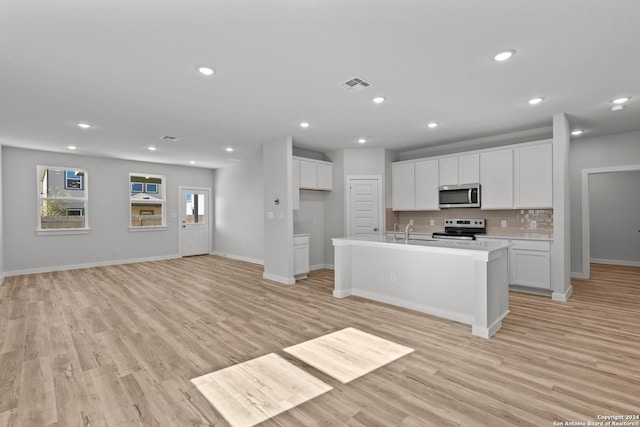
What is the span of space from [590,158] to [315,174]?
5243mm

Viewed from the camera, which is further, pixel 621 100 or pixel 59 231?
pixel 59 231

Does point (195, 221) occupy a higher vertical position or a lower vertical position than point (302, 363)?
higher

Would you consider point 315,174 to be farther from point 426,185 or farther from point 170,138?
point 170,138

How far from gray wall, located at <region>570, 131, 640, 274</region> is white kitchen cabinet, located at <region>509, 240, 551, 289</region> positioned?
1.79 m

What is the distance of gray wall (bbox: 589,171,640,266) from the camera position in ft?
22.9

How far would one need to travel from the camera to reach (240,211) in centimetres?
852

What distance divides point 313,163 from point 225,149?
1.97 metres

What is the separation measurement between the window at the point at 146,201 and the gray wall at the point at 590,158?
9652mm

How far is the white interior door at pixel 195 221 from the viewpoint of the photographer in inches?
353

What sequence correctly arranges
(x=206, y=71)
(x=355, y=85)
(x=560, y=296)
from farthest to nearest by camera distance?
1. (x=560, y=296)
2. (x=355, y=85)
3. (x=206, y=71)

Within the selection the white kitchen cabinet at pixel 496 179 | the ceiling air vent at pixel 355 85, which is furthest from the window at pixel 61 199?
the white kitchen cabinet at pixel 496 179

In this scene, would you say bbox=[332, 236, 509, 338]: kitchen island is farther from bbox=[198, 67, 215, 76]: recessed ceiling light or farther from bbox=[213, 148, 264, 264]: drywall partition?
bbox=[213, 148, 264, 264]: drywall partition

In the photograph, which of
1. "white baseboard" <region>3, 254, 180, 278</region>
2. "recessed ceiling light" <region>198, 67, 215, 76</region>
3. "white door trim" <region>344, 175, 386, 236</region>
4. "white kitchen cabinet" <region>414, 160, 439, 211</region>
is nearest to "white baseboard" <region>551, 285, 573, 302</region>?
"white kitchen cabinet" <region>414, 160, 439, 211</region>

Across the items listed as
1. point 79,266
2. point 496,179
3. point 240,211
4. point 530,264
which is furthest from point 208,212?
point 530,264
